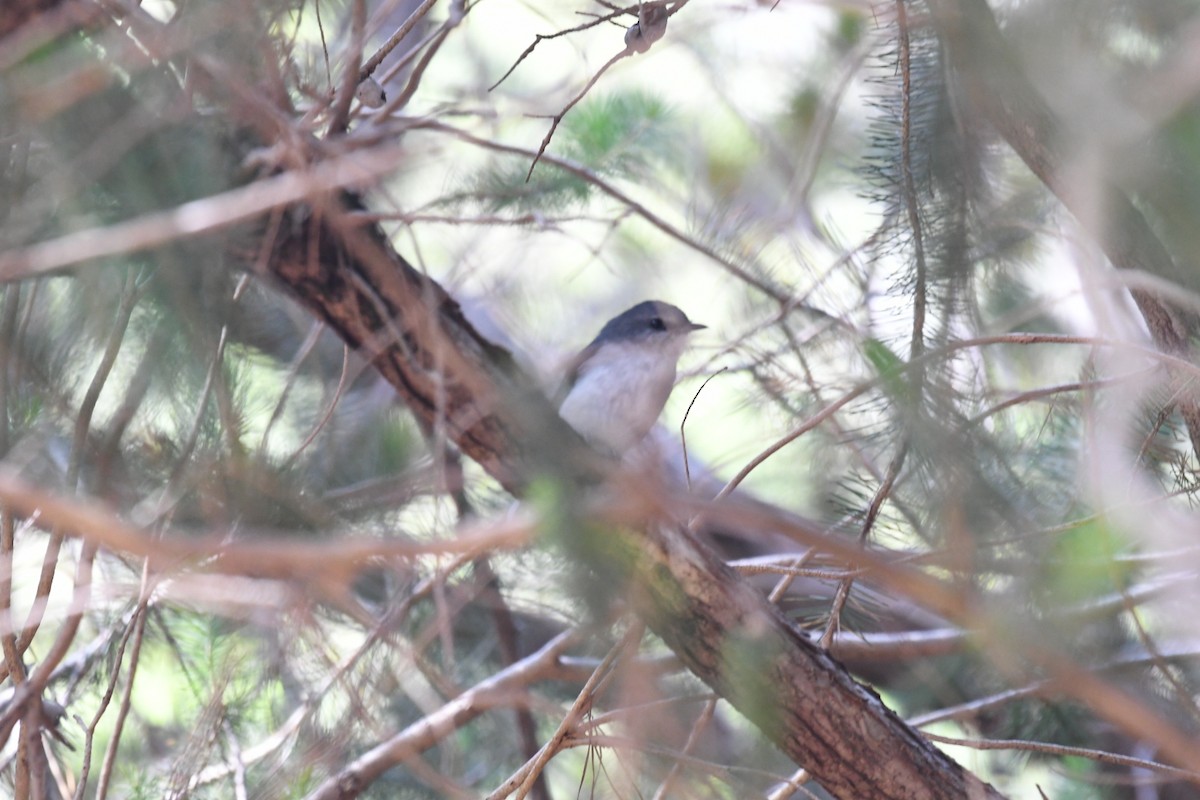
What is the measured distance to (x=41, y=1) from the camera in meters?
2.05

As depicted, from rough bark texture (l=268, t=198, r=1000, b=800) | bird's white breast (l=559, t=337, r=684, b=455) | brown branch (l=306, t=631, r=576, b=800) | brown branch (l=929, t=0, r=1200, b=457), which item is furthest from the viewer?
bird's white breast (l=559, t=337, r=684, b=455)

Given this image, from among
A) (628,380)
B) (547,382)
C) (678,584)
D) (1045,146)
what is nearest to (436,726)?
(678,584)

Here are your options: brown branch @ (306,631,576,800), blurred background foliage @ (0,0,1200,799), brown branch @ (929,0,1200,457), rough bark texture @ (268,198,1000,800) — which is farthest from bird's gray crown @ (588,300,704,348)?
brown branch @ (929,0,1200,457)

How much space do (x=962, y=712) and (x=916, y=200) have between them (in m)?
1.43

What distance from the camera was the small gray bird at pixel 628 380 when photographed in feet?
10.1

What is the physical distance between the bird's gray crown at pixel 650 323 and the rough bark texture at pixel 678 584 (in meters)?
0.81

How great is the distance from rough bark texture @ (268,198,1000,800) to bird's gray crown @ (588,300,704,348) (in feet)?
2.67

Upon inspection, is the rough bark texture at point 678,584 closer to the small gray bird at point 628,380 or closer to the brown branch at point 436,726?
the brown branch at point 436,726

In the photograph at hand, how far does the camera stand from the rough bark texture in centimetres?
201

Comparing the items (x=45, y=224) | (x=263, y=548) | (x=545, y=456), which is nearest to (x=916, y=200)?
(x=545, y=456)

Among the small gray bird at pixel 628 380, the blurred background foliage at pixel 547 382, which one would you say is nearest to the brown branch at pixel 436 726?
the blurred background foliage at pixel 547 382

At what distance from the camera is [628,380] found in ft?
10.1

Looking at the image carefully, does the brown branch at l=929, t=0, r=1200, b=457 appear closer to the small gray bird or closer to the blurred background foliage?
the blurred background foliage

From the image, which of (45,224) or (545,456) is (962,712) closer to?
(545,456)
